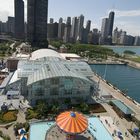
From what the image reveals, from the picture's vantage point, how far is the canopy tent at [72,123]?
33844 mm

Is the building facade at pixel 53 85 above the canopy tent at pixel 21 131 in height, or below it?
above

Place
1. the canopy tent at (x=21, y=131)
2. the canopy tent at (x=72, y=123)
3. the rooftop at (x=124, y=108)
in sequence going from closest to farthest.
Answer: the canopy tent at (x=72, y=123), the canopy tent at (x=21, y=131), the rooftop at (x=124, y=108)

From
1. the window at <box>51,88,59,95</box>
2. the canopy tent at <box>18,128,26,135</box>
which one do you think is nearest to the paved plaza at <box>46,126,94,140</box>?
the canopy tent at <box>18,128,26,135</box>

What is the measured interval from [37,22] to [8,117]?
503 ft

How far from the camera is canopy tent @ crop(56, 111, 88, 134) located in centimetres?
3384

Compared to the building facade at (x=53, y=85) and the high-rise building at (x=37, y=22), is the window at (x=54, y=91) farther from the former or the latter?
the high-rise building at (x=37, y=22)

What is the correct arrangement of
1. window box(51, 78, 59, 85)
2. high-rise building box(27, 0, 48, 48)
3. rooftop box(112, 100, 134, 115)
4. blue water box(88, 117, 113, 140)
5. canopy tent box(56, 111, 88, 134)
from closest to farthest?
1. canopy tent box(56, 111, 88, 134)
2. blue water box(88, 117, 113, 140)
3. rooftop box(112, 100, 134, 115)
4. window box(51, 78, 59, 85)
5. high-rise building box(27, 0, 48, 48)

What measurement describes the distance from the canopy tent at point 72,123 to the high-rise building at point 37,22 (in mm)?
158486

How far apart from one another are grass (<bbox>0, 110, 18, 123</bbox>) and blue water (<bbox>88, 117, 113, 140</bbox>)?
2028cm

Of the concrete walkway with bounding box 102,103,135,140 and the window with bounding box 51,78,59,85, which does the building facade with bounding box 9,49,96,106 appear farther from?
the concrete walkway with bounding box 102,103,135,140


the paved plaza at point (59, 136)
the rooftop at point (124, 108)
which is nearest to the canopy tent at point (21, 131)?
the paved plaza at point (59, 136)

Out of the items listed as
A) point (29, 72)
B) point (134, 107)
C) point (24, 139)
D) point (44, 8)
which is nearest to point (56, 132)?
point (24, 139)

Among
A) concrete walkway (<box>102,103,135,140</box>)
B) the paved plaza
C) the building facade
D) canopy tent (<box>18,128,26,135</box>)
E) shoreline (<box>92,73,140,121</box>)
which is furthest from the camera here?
→ shoreline (<box>92,73,140,121</box>)

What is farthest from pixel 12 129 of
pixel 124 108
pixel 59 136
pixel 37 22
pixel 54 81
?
pixel 37 22
